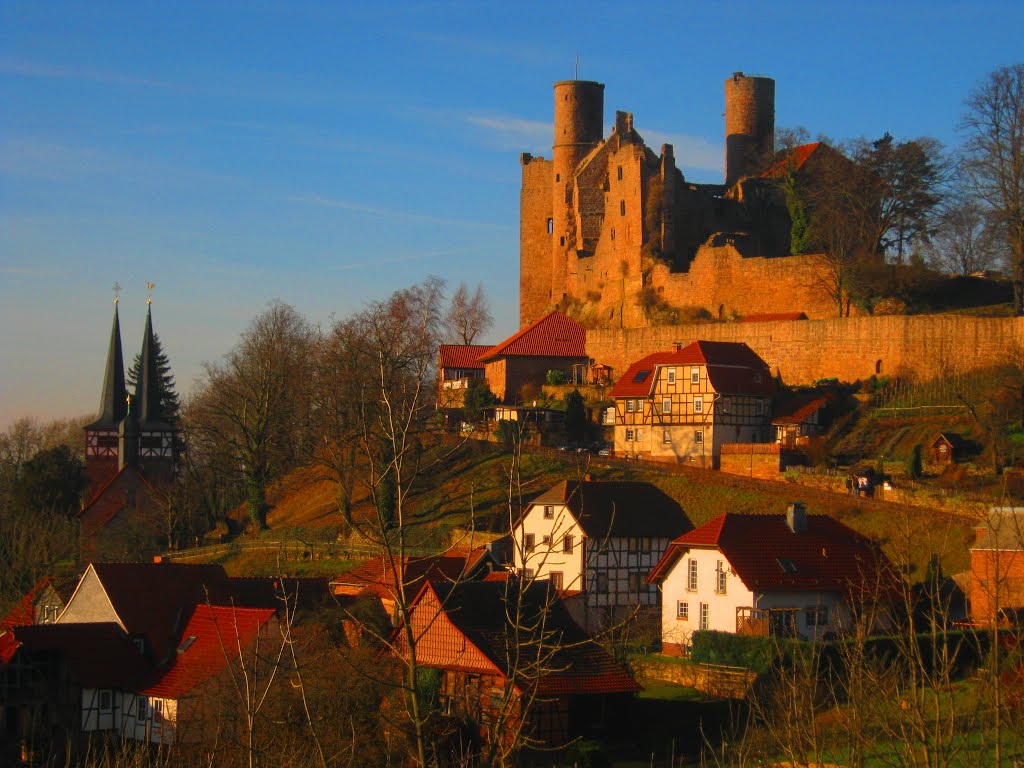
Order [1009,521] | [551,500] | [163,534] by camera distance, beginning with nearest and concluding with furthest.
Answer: [1009,521] < [551,500] < [163,534]

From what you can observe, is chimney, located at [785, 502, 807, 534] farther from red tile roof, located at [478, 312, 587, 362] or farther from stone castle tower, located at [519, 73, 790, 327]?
stone castle tower, located at [519, 73, 790, 327]

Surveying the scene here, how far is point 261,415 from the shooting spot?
56.0 m

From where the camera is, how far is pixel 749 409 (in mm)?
49594

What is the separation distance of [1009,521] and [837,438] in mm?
15466

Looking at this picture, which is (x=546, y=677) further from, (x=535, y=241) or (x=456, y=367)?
(x=535, y=241)

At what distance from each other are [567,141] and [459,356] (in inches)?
519

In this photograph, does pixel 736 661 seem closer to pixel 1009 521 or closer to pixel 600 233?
pixel 1009 521

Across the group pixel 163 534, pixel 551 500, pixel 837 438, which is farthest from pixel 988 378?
pixel 163 534

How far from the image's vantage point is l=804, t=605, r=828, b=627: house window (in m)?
31.8

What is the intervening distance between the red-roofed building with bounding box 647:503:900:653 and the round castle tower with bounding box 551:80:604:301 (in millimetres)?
36512

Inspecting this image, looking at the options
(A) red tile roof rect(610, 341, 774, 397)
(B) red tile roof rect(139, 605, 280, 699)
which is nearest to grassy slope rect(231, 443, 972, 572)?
(A) red tile roof rect(610, 341, 774, 397)

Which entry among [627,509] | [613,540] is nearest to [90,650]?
[613,540]

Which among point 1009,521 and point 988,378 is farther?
point 988,378

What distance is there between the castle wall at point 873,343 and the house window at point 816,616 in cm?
1723
